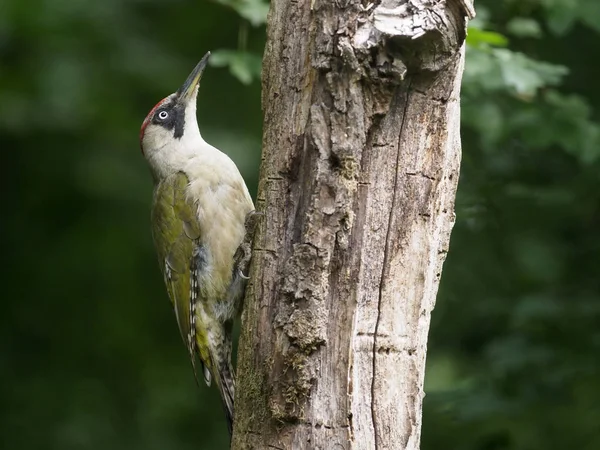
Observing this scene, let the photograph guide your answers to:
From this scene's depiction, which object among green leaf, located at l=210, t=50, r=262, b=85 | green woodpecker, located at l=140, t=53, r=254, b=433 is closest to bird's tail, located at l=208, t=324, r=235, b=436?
green woodpecker, located at l=140, t=53, r=254, b=433

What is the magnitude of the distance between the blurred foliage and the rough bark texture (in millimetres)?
1620

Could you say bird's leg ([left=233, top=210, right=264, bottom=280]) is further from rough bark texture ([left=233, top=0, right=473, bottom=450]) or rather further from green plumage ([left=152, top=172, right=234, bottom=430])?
green plumage ([left=152, top=172, right=234, bottom=430])

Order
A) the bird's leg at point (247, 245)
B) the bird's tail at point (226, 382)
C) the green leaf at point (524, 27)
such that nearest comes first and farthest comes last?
the bird's leg at point (247, 245), the green leaf at point (524, 27), the bird's tail at point (226, 382)

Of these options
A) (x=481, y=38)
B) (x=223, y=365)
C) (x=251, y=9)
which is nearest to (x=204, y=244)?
(x=223, y=365)

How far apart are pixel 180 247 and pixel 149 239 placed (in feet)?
8.43

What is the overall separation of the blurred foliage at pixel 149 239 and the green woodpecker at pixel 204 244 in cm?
69

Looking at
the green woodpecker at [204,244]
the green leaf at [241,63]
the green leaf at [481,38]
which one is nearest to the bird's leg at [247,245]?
the green woodpecker at [204,244]

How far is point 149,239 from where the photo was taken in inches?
315

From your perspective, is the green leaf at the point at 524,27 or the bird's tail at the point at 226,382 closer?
the green leaf at the point at 524,27

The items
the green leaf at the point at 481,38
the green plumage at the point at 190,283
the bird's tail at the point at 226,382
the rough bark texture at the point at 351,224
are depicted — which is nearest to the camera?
the rough bark texture at the point at 351,224

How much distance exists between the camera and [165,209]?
554 cm

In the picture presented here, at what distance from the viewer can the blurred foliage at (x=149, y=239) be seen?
17.5 ft

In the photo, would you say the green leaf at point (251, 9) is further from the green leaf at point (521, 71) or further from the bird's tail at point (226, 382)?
the bird's tail at point (226, 382)

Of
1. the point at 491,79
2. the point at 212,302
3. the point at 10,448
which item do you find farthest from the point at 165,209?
the point at 10,448
